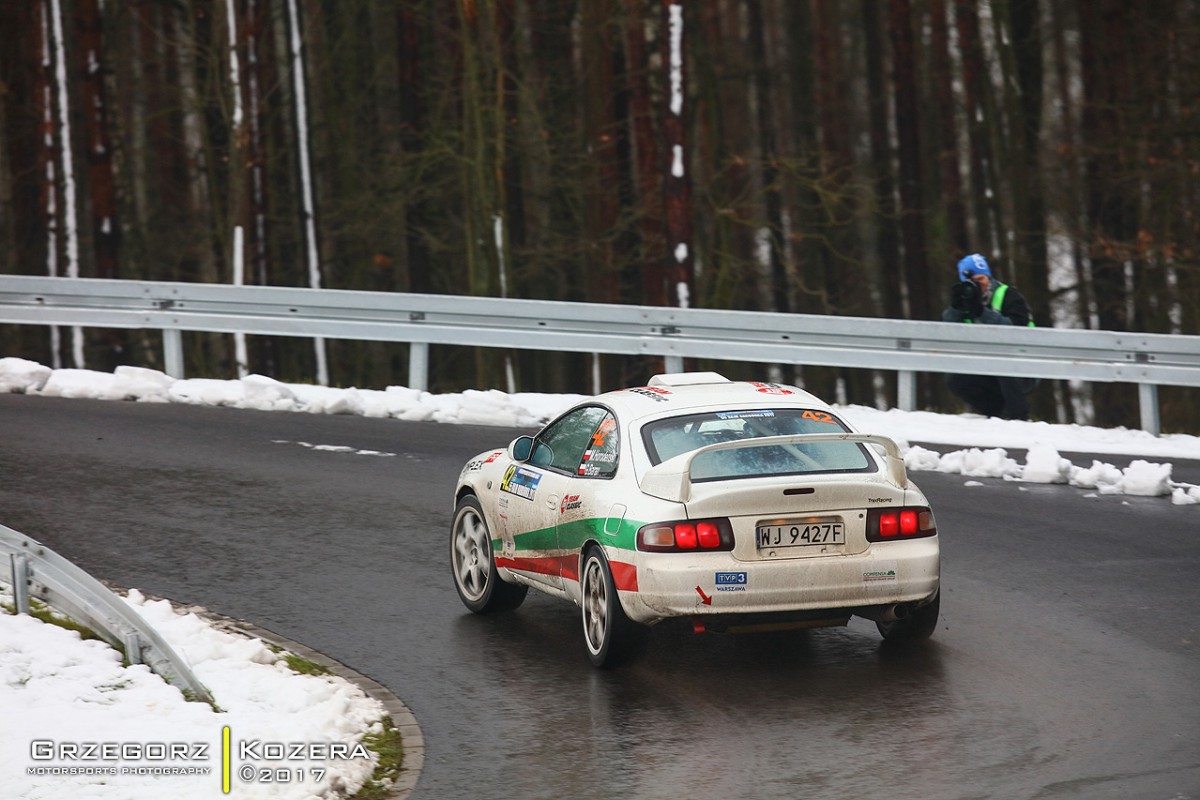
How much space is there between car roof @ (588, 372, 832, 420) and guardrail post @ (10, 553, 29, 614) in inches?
120

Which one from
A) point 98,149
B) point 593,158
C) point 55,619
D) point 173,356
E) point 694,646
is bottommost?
point 694,646

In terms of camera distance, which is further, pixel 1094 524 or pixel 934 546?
pixel 1094 524

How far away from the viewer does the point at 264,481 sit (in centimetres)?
1317

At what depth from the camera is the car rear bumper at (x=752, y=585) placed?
7930 mm

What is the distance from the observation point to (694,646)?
29.1ft

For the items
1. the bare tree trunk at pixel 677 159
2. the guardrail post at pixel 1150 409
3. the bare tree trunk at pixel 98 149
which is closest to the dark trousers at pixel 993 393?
the guardrail post at pixel 1150 409

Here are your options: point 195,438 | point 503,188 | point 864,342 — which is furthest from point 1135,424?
point 195,438

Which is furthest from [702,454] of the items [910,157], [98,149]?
[910,157]

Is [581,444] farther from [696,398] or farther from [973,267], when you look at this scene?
[973,267]

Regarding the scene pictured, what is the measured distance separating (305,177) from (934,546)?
2421 centimetres

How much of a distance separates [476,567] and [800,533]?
8.16ft

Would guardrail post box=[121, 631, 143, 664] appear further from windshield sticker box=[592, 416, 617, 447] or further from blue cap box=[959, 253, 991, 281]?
blue cap box=[959, 253, 991, 281]

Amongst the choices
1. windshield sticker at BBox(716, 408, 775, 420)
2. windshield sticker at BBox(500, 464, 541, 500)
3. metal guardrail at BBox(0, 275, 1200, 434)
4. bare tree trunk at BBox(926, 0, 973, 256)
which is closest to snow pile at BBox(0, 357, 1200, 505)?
metal guardrail at BBox(0, 275, 1200, 434)

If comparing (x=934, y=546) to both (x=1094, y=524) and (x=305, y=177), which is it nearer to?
(x=1094, y=524)
